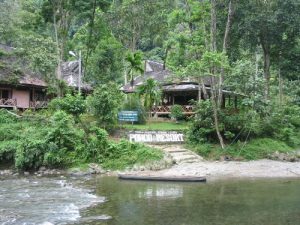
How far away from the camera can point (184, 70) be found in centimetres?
2845

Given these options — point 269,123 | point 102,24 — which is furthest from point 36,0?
point 269,123

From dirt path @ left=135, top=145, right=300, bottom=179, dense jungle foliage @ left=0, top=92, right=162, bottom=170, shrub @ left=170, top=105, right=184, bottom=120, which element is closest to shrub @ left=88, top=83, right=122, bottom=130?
dense jungle foliage @ left=0, top=92, right=162, bottom=170

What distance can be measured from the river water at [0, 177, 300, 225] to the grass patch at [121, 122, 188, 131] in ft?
32.3

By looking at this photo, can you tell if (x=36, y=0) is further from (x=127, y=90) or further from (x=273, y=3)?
(x=273, y=3)

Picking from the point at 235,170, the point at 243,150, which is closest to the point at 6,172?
the point at 235,170

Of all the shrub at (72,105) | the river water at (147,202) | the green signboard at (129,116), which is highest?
the shrub at (72,105)

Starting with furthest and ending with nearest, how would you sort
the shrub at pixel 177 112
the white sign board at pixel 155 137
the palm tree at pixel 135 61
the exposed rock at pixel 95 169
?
the palm tree at pixel 135 61, the shrub at pixel 177 112, the white sign board at pixel 155 137, the exposed rock at pixel 95 169

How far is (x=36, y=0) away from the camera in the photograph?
50.0m

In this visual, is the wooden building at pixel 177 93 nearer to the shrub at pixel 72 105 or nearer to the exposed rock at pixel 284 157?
the exposed rock at pixel 284 157

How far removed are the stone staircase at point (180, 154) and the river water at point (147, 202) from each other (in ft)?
16.2

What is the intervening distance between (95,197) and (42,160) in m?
8.70

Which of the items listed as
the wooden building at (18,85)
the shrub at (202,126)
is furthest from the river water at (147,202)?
the wooden building at (18,85)

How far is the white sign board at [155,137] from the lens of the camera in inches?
1162

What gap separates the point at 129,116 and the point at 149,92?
13.1 ft
